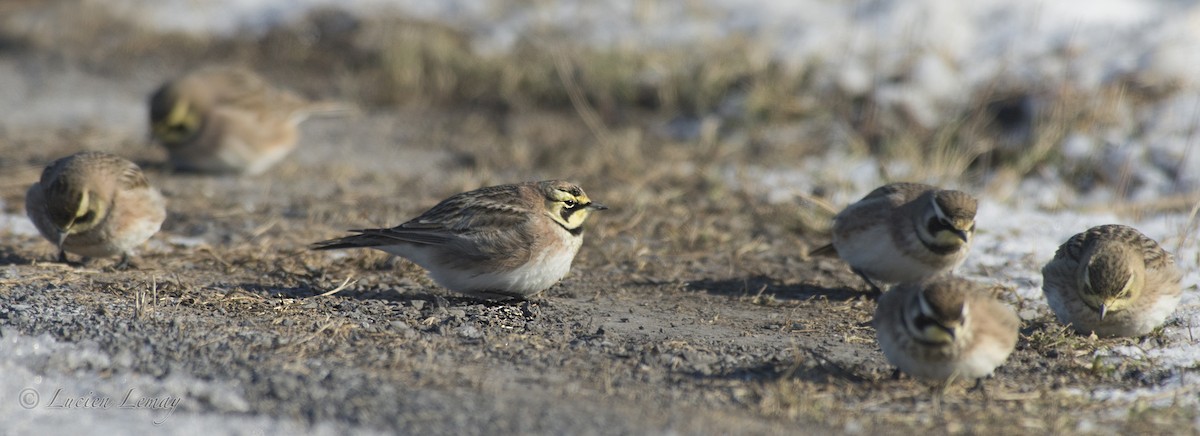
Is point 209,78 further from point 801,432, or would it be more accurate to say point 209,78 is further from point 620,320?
point 801,432

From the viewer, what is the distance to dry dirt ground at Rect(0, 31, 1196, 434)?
5.14m

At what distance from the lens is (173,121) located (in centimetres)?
1050

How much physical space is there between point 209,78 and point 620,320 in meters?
5.82

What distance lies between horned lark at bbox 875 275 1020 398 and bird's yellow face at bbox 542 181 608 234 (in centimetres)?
193

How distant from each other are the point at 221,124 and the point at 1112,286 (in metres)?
7.50

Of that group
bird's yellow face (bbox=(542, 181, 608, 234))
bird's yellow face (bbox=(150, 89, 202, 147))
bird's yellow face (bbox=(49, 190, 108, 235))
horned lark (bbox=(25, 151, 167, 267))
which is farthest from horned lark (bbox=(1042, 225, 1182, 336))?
bird's yellow face (bbox=(150, 89, 202, 147))

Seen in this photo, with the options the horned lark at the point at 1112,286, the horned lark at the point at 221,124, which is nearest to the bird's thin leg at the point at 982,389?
the horned lark at the point at 1112,286

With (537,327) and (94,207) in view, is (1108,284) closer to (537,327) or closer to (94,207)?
(537,327)

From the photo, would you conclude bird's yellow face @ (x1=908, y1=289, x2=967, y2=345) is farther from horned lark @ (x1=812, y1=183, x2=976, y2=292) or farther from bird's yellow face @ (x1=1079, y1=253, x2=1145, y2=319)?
horned lark @ (x1=812, y1=183, x2=976, y2=292)

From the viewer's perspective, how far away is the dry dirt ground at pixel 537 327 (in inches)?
202

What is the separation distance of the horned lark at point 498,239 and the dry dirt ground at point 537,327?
19 centimetres

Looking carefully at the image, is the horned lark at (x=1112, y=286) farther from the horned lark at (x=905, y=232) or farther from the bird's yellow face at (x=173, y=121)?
the bird's yellow face at (x=173, y=121)

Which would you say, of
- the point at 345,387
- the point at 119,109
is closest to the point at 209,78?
the point at 119,109
